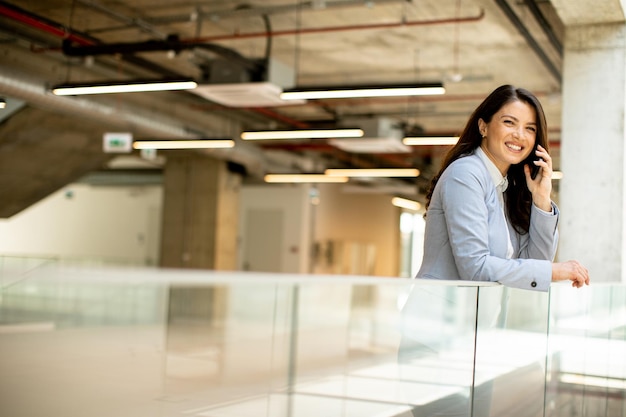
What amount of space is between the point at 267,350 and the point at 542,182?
1042 millimetres

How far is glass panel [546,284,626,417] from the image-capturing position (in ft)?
9.19

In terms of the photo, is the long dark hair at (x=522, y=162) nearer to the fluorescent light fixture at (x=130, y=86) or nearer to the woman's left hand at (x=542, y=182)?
the woman's left hand at (x=542, y=182)

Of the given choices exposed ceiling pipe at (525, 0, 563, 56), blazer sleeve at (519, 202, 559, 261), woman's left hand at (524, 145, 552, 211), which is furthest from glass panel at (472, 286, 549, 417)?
exposed ceiling pipe at (525, 0, 563, 56)

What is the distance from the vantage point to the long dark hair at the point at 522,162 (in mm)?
2230

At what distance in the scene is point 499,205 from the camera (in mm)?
2174

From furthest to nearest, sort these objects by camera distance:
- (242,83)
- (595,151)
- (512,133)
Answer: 1. (242,83)
2. (595,151)
3. (512,133)

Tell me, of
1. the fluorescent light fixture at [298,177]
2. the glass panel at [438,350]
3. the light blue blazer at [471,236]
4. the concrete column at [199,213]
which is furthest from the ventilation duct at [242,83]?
the concrete column at [199,213]

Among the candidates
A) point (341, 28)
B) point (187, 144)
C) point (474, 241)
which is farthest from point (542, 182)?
point (187, 144)

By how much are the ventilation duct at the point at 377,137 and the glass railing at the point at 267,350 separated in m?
8.47

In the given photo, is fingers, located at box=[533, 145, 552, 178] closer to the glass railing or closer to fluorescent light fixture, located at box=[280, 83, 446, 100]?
the glass railing

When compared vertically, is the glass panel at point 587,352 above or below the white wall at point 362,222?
below

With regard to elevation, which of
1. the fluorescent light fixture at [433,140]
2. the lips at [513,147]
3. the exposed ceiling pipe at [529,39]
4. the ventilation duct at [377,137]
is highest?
the exposed ceiling pipe at [529,39]

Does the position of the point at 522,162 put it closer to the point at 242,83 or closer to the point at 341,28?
the point at 242,83

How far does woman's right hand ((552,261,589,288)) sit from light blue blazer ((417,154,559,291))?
4cm
